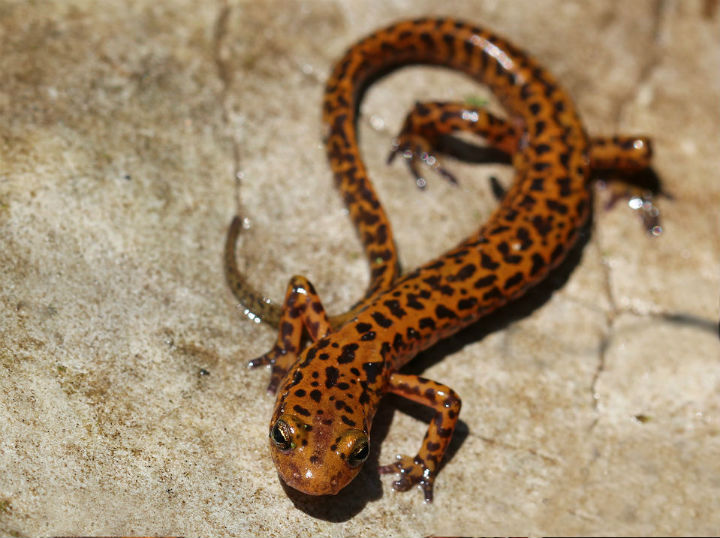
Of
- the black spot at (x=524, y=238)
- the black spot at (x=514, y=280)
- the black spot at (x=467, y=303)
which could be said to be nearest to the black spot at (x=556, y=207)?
the black spot at (x=524, y=238)

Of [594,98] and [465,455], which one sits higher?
[594,98]

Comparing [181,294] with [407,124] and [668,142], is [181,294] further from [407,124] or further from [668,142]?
[668,142]

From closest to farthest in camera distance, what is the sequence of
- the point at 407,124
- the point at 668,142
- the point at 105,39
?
the point at 105,39 < the point at 407,124 < the point at 668,142

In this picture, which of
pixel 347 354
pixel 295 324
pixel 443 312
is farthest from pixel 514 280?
pixel 295 324

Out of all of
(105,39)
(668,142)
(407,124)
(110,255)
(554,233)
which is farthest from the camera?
(668,142)

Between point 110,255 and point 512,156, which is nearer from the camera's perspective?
point 110,255

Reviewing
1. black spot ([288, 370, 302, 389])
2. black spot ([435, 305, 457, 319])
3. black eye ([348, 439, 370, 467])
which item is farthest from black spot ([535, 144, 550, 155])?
black eye ([348, 439, 370, 467])

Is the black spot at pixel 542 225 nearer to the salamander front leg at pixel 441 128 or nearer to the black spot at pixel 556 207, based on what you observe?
the black spot at pixel 556 207

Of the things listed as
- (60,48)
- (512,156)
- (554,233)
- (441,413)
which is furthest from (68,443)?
(512,156)
